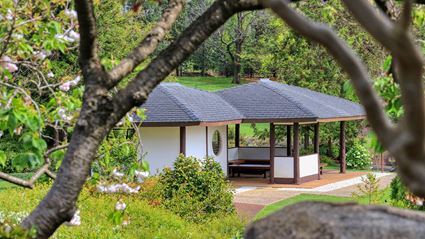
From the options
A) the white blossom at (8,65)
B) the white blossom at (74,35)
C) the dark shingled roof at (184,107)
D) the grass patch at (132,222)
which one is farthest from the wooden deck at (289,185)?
the white blossom at (8,65)

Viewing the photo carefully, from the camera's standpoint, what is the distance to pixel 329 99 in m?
28.0

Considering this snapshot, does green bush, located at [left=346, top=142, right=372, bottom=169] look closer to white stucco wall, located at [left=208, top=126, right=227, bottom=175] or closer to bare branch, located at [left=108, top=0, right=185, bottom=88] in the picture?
white stucco wall, located at [left=208, top=126, right=227, bottom=175]

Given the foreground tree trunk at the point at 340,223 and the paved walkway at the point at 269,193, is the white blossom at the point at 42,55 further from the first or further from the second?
the paved walkway at the point at 269,193

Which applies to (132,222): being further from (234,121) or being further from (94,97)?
(234,121)

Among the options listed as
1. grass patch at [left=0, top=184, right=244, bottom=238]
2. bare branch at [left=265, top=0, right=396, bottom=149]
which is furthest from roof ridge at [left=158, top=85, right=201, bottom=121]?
bare branch at [left=265, top=0, right=396, bottom=149]

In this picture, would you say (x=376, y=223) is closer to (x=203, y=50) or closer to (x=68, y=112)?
(x=68, y=112)

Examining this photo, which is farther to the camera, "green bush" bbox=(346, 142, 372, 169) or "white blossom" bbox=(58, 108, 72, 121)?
"green bush" bbox=(346, 142, 372, 169)

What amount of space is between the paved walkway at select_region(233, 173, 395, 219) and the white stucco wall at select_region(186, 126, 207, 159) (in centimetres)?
190

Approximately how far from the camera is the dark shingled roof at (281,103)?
22.9 metres

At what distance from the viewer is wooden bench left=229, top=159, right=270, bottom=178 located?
962 inches

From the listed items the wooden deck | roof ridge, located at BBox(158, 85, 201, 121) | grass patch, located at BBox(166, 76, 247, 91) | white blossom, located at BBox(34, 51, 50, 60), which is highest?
grass patch, located at BBox(166, 76, 247, 91)

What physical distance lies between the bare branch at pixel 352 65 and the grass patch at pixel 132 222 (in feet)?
27.9

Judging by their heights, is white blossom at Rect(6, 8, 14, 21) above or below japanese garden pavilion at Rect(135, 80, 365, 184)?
above

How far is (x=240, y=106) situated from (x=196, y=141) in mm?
3274
